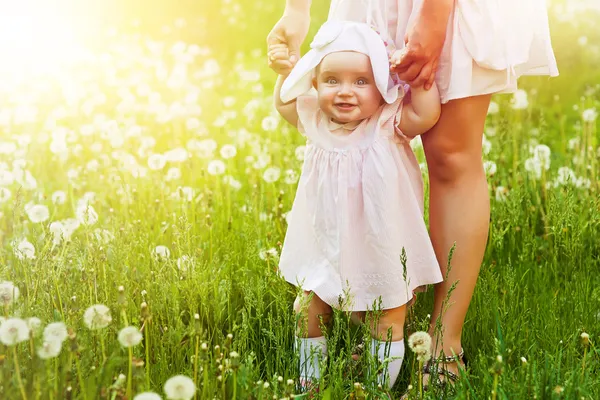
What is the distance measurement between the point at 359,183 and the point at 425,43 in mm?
438

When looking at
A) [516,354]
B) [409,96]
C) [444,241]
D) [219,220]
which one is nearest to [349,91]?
[409,96]

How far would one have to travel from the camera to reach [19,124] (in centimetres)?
517

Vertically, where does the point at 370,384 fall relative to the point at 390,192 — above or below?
below

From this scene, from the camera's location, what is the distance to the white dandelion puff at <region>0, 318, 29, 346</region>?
1938mm

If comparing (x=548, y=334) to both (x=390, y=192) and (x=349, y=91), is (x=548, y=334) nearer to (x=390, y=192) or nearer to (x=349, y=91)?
(x=390, y=192)

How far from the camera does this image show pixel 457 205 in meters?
2.59

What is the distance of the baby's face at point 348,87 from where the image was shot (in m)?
2.38

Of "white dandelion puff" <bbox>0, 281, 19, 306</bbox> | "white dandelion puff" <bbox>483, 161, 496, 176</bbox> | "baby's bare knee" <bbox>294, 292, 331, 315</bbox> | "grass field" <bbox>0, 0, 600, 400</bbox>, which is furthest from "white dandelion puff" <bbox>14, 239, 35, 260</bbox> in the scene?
"white dandelion puff" <bbox>483, 161, 496, 176</bbox>

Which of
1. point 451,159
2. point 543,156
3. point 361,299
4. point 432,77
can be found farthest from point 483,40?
point 543,156

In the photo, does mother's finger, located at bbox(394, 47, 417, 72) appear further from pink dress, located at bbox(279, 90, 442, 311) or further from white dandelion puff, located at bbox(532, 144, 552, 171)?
white dandelion puff, located at bbox(532, 144, 552, 171)

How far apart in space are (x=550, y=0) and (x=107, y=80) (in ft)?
12.9

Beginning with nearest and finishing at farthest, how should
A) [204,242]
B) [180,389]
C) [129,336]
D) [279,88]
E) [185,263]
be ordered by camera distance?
[180,389] < [129,336] < [185,263] < [279,88] < [204,242]

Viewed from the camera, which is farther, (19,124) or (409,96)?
(19,124)

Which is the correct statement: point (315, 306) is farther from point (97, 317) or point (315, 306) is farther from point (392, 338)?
point (97, 317)
